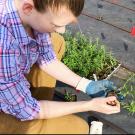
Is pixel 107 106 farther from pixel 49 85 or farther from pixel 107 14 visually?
pixel 107 14

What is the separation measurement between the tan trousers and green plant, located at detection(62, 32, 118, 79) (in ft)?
1.83

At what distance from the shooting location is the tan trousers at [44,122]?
6.64ft

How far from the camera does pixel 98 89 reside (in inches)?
109

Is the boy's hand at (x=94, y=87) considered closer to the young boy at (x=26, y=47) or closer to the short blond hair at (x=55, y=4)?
the young boy at (x=26, y=47)

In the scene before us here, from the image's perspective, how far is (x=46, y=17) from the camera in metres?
2.16

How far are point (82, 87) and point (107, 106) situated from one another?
1.37 ft

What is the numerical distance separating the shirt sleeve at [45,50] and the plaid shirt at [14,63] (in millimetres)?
128

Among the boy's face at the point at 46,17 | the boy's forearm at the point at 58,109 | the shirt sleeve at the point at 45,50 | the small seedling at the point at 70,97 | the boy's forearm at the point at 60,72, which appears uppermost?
the boy's face at the point at 46,17

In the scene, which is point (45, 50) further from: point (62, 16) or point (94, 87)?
point (62, 16)

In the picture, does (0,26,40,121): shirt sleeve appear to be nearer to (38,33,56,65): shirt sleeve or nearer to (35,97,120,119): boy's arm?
(35,97,120,119): boy's arm

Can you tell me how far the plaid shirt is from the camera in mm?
2193

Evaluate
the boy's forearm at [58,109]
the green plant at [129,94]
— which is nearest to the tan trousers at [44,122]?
the boy's forearm at [58,109]

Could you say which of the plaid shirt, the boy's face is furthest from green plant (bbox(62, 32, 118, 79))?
the boy's face

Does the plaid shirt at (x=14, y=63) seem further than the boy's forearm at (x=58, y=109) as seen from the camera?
No
